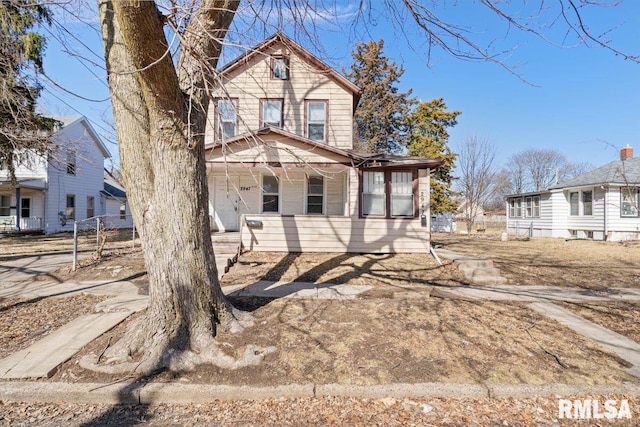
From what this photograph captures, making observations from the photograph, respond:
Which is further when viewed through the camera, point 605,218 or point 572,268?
point 605,218

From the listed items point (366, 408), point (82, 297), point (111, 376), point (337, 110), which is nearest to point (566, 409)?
point (366, 408)

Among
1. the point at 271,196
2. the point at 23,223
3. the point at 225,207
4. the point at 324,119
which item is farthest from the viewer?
the point at 23,223

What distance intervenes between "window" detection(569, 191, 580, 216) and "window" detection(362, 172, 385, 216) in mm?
17681

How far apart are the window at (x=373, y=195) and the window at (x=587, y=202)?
1718 centimetres

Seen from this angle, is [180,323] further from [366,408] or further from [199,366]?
[366,408]

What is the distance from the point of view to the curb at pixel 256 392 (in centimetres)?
308

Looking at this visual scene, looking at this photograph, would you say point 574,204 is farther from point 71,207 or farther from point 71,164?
point 71,207

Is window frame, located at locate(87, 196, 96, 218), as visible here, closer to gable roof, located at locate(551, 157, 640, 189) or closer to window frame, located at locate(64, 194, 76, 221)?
window frame, located at locate(64, 194, 76, 221)

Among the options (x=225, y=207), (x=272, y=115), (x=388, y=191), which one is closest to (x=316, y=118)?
(x=272, y=115)

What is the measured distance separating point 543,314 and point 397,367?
3213 mm

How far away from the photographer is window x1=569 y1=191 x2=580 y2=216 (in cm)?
2069

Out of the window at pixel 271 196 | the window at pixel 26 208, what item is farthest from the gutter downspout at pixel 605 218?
the window at pixel 26 208

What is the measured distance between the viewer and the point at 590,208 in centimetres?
1975

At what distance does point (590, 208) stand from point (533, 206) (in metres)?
4.31
